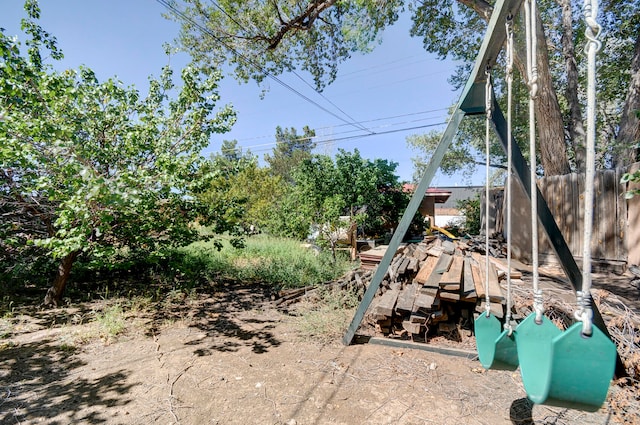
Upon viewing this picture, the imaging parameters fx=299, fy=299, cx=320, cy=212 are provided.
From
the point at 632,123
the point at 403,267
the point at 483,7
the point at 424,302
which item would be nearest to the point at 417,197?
the point at 424,302

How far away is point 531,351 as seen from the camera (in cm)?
127

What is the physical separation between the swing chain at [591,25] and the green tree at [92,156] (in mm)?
3158

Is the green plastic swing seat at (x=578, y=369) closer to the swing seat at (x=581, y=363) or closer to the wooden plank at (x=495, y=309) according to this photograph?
the swing seat at (x=581, y=363)

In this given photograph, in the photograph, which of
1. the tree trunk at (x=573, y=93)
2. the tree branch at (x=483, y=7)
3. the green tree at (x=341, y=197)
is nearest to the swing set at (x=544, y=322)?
the tree branch at (x=483, y=7)

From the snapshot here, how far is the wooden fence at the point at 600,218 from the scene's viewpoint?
16.2 feet

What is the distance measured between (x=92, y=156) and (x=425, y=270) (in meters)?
4.60

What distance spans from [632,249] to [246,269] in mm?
7146

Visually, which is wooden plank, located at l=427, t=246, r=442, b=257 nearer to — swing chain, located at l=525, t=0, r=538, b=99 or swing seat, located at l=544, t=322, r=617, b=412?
swing chain, located at l=525, t=0, r=538, b=99

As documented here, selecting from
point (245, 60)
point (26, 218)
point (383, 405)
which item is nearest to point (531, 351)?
point (383, 405)

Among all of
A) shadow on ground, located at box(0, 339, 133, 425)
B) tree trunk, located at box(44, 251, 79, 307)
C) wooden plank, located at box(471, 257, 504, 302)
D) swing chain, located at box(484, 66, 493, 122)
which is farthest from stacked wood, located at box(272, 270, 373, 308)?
swing chain, located at box(484, 66, 493, 122)

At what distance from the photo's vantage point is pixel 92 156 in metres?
3.61

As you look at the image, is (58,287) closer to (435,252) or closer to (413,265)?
(413,265)

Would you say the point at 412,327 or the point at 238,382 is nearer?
the point at 238,382

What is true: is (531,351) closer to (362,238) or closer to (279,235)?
(362,238)
